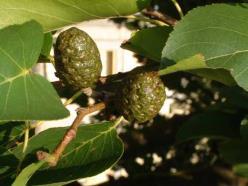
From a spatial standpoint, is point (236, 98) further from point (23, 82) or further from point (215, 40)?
point (23, 82)

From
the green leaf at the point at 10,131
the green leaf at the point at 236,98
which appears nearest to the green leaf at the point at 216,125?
the green leaf at the point at 236,98

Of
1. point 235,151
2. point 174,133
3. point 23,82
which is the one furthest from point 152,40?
point 174,133

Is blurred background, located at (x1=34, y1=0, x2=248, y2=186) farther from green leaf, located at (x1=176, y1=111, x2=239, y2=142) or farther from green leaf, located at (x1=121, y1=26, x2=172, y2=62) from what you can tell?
green leaf, located at (x1=121, y1=26, x2=172, y2=62)

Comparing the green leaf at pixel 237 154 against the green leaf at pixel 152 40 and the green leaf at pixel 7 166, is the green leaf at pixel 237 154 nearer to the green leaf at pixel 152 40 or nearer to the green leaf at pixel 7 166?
the green leaf at pixel 152 40

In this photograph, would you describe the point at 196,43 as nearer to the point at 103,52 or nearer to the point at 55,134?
the point at 55,134

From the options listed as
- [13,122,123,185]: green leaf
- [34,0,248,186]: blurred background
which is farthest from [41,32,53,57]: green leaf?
[34,0,248,186]: blurred background

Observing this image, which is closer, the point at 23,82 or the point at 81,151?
the point at 23,82
